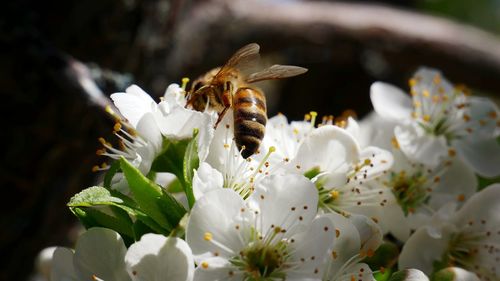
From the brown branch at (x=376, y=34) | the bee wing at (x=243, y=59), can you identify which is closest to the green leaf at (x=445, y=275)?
the bee wing at (x=243, y=59)

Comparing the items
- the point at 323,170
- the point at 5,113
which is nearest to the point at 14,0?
the point at 5,113

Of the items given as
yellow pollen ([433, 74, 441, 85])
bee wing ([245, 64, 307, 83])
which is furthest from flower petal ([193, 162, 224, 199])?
yellow pollen ([433, 74, 441, 85])

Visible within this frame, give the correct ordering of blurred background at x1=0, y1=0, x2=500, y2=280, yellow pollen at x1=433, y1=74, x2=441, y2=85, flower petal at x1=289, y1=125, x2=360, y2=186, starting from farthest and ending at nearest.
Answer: blurred background at x1=0, y1=0, x2=500, y2=280 < yellow pollen at x1=433, y1=74, x2=441, y2=85 < flower petal at x1=289, y1=125, x2=360, y2=186

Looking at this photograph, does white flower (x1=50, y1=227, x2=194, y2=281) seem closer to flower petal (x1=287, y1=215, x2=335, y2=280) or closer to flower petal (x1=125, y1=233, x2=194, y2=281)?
flower petal (x1=125, y1=233, x2=194, y2=281)

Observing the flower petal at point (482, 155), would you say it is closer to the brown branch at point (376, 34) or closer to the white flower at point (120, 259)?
the white flower at point (120, 259)

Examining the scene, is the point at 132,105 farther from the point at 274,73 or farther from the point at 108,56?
the point at 108,56

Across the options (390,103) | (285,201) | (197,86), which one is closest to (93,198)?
(285,201)
